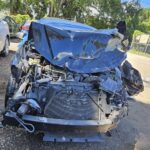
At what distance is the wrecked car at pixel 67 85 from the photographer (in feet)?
17.4

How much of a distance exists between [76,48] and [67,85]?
37.2 inches

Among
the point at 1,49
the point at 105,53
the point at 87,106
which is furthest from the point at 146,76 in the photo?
the point at 87,106

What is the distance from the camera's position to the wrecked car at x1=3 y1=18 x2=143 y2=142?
5293mm

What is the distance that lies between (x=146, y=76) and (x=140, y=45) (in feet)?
69.9

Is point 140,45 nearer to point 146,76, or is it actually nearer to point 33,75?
point 146,76

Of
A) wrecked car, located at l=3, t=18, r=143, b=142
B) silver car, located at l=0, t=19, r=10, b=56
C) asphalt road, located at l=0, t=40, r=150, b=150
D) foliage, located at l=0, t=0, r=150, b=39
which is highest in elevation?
wrecked car, located at l=3, t=18, r=143, b=142

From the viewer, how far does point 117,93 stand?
612 centimetres

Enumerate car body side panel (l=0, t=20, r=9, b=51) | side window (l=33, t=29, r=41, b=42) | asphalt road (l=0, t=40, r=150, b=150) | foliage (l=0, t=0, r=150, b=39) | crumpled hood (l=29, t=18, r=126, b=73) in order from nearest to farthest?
asphalt road (l=0, t=40, r=150, b=150), crumpled hood (l=29, t=18, r=126, b=73), side window (l=33, t=29, r=41, b=42), car body side panel (l=0, t=20, r=9, b=51), foliage (l=0, t=0, r=150, b=39)

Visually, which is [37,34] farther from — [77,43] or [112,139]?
[112,139]

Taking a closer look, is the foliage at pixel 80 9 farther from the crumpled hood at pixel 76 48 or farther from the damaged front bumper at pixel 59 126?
the damaged front bumper at pixel 59 126

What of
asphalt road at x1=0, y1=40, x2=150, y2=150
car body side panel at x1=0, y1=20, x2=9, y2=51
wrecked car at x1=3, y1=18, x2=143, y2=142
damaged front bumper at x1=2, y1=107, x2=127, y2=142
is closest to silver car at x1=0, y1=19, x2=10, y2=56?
car body side panel at x1=0, y1=20, x2=9, y2=51

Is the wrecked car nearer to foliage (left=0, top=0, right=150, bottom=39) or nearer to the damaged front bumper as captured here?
the damaged front bumper

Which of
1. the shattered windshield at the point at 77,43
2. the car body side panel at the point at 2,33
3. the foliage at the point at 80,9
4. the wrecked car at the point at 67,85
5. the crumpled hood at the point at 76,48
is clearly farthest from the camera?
the foliage at the point at 80,9

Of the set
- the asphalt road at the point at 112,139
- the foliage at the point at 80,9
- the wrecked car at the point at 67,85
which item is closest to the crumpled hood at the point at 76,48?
the wrecked car at the point at 67,85
